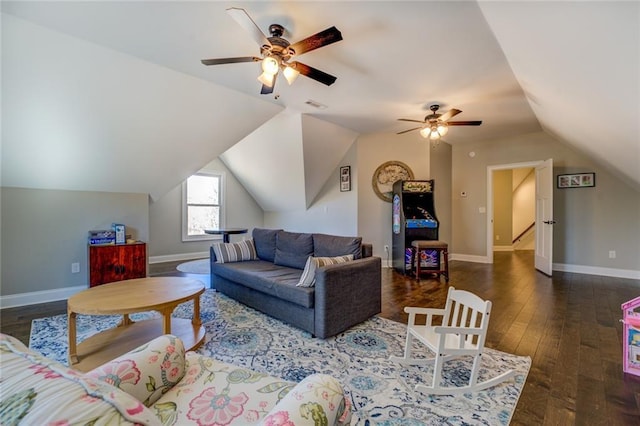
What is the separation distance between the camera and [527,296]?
11.9ft

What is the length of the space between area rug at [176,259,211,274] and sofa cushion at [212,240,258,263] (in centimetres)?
148

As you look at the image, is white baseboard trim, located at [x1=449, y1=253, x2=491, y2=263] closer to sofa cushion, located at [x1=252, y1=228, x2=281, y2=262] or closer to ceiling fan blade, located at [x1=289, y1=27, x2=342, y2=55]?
sofa cushion, located at [x1=252, y1=228, x2=281, y2=262]

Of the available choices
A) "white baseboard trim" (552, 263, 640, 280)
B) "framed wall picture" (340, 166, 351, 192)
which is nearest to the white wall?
"framed wall picture" (340, 166, 351, 192)

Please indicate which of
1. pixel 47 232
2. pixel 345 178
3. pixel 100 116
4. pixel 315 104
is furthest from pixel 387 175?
pixel 47 232

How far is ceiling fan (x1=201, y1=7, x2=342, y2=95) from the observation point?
192 cm

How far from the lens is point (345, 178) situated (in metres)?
5.77

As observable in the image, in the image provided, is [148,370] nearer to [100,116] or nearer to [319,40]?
[319,40]

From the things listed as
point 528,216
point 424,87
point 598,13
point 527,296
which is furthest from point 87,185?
point 528,216

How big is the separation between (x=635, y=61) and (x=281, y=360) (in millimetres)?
3009

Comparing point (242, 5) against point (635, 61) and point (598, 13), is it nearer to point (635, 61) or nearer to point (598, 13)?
point (598, 13)

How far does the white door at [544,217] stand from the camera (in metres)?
4.77

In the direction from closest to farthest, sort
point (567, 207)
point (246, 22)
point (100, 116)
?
point (246, 22) < point (100, 116) < point (567, 207)

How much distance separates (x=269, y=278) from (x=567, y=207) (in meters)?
5.63

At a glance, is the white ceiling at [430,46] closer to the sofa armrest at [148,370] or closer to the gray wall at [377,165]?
the gray wall at [377,165]
